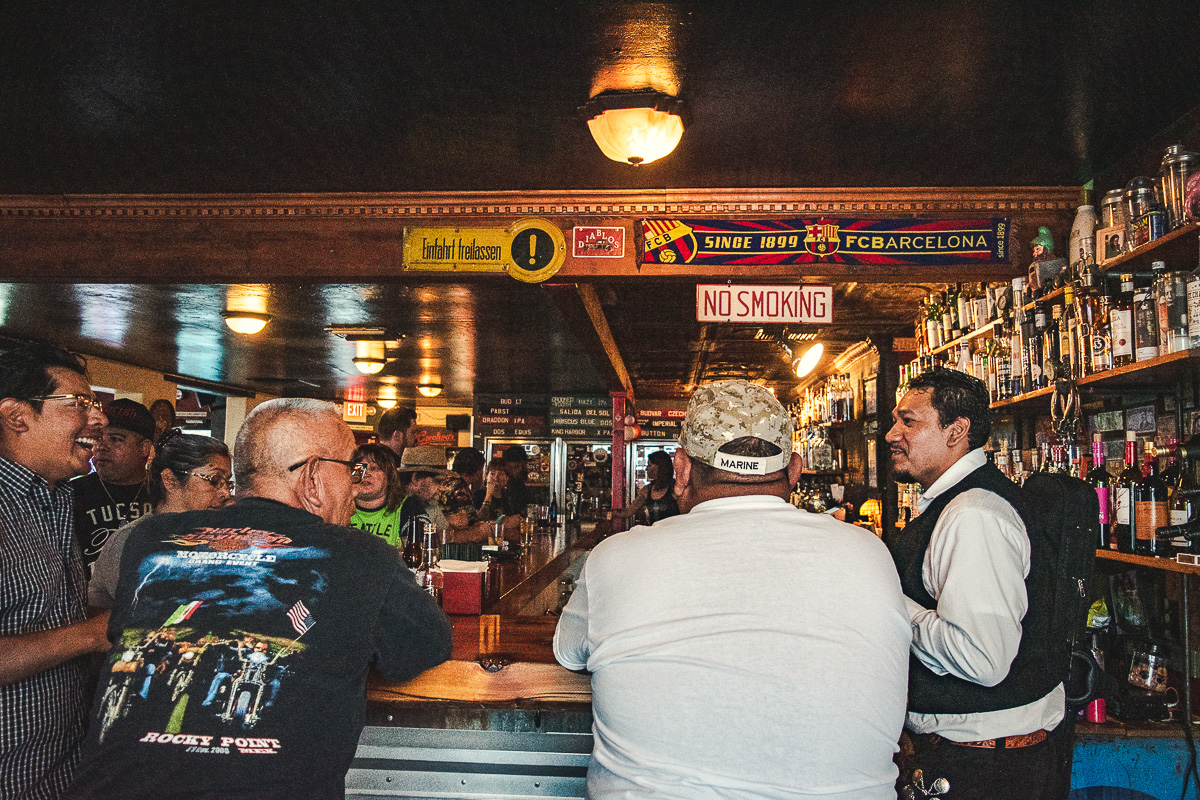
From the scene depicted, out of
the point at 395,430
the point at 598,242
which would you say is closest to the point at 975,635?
the point at 598,242

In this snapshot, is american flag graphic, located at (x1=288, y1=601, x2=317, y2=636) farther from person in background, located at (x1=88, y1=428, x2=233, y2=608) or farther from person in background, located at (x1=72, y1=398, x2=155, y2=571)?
person in background, located at (x1=72, y1=398, x2=155, y2=571)

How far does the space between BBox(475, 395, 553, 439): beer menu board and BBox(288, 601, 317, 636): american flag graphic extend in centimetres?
1075

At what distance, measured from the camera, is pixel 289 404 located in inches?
73.9

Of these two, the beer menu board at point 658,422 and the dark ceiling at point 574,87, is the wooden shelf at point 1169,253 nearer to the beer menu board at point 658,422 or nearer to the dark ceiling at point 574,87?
the dark ceiling at point 574,87

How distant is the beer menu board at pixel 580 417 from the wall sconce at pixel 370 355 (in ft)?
13.0

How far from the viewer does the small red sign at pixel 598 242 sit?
14.6 ft

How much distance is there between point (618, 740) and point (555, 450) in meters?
11.2

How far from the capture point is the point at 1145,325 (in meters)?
2.85

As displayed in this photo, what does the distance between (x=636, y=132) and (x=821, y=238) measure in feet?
5.01

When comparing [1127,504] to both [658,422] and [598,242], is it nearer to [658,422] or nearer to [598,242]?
[598,242]

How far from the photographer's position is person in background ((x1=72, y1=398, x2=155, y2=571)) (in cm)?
351

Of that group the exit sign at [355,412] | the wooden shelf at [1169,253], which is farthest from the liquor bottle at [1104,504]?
the exit sign at [355,412]

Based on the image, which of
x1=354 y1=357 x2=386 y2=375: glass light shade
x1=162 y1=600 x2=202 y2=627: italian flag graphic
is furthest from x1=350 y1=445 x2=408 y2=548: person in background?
x1=354 y1=357 x2=386 y2=375: glass light shade

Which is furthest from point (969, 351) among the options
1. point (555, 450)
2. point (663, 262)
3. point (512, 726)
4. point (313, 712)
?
point (555, 450)
